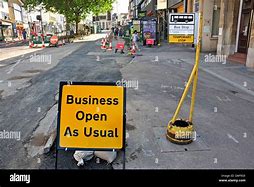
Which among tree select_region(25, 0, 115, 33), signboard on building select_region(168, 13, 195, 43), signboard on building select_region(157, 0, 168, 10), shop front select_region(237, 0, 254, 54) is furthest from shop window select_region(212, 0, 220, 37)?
tree select_region(25, 0, 115, 33)

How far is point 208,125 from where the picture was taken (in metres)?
4.94

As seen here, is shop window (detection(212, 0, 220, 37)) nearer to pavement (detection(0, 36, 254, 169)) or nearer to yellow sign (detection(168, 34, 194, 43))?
pavement (detection(0, 36, 254, 169))

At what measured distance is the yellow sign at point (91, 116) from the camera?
10.1 ft

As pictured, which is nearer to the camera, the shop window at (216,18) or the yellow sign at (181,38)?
the yellow sign at (181,38)

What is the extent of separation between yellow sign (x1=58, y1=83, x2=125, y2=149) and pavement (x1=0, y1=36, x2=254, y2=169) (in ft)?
2.01

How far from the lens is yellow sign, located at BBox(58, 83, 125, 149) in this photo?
3.09 metres

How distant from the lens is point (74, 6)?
3925 cm

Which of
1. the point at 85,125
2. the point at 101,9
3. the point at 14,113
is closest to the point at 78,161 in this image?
the point at 85,125

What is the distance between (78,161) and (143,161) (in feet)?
3.41

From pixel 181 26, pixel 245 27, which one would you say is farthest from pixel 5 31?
pixel 181 26

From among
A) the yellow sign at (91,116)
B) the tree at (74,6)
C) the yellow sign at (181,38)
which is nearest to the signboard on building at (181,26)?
the yellow sign at (181,38)

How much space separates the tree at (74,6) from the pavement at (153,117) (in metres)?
31.2

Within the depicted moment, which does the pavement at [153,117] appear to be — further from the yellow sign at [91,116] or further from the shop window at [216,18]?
the shop window at [216,18]

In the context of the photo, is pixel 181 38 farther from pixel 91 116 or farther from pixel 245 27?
pixel 245 27
